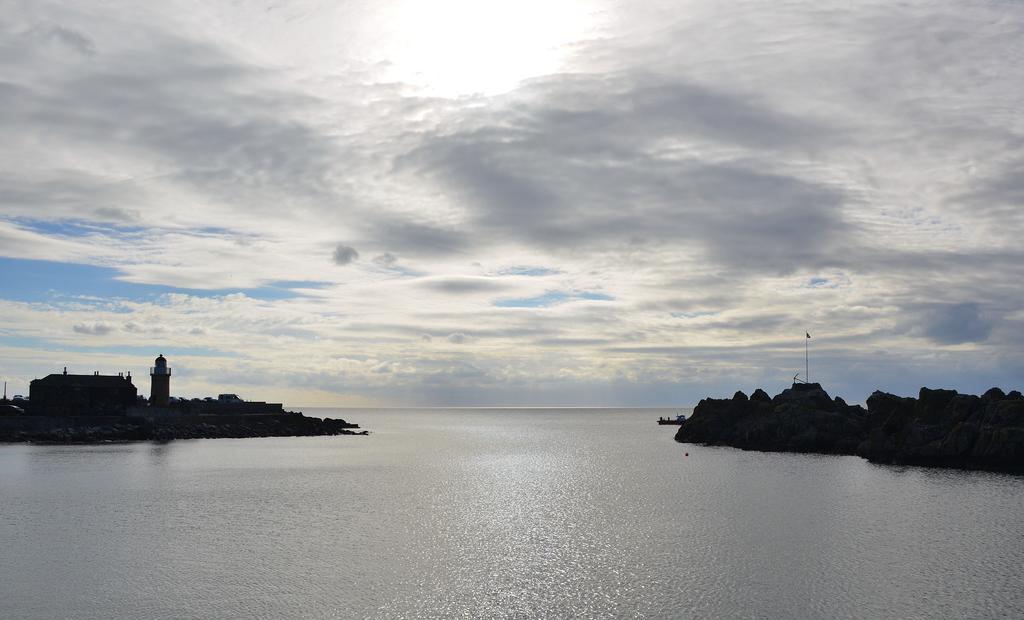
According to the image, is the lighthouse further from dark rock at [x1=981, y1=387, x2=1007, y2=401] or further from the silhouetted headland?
dark rock at [x1=981, y1=387, x2=1007, y2=401]

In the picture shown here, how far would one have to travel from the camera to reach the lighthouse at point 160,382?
137375 millimetres

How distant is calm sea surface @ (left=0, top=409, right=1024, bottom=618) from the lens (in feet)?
109

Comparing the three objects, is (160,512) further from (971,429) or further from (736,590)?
(971,429)

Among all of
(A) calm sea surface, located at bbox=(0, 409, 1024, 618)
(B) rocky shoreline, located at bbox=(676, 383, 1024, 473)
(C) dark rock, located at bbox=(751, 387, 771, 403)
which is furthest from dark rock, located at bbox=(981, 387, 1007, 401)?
(C) dark rock, located at bbox=(751, 387, 771, 403)

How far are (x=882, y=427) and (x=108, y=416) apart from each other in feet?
388

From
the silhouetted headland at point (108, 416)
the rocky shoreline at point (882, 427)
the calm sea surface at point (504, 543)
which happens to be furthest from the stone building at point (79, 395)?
the rocky shoreline at point (882, 427)

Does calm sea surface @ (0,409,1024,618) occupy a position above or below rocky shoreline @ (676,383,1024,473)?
below

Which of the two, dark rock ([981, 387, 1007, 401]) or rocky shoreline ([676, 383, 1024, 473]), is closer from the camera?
rocky shoreline ([676, 383, 1024, 473])

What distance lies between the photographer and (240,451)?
11269cm

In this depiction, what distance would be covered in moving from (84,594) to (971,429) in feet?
288

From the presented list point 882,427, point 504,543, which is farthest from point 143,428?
point 882,427

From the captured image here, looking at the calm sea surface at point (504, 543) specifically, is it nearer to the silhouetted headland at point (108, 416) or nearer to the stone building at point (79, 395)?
the silhouetted headland at point (108, 416)

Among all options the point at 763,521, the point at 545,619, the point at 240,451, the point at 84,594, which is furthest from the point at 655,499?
the point at 240,451

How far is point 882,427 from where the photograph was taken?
334 ft
